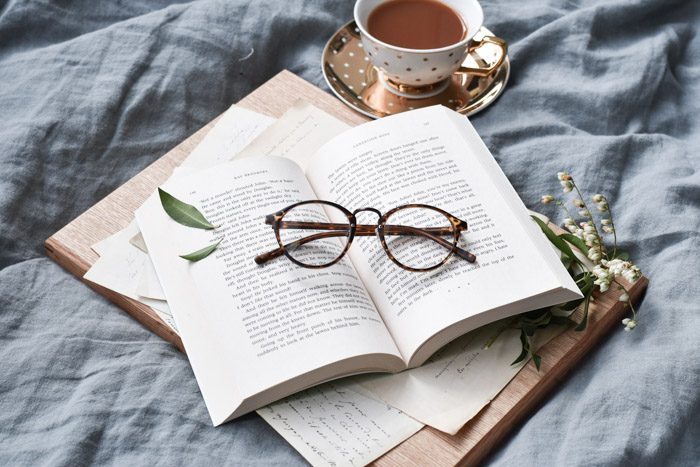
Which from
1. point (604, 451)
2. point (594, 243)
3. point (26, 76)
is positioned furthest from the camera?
point (26, 76)

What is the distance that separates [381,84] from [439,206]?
32 cm

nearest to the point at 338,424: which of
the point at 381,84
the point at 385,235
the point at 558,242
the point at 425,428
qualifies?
the point at 425,428

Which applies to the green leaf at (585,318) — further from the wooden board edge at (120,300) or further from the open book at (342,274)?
the wooden board edge at (120,300)

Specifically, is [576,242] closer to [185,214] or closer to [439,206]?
[439,206]

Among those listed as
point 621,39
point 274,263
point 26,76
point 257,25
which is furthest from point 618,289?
point 26,76

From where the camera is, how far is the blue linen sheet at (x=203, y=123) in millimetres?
789

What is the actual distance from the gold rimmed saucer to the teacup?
0.01 metres

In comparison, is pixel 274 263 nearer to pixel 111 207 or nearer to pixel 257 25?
pixel 111 207

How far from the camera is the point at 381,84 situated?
1125mm

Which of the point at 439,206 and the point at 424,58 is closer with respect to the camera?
the point at 439,206

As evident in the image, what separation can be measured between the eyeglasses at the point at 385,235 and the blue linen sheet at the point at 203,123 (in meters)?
0.17

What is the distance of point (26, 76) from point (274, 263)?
53cm

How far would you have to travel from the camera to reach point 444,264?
813 mm

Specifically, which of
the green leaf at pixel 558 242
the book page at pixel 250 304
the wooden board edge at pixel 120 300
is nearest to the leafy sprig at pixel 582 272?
the green leaf at pixel 558 242
